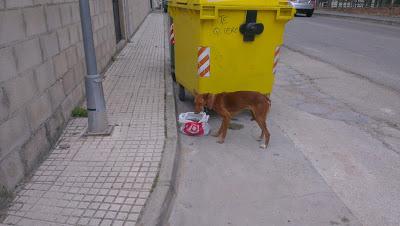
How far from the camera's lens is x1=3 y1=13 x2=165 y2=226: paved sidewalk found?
3.14 metres

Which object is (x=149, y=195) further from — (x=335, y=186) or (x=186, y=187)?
(x=335, y=186)

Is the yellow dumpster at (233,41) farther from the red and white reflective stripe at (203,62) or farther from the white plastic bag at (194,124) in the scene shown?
the white plastic bag at (194,124)

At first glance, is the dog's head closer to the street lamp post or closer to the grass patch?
the street lamp post

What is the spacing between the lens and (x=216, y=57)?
5301mm

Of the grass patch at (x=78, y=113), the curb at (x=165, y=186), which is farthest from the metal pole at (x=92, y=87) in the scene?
the curb at (x=165, y=186)

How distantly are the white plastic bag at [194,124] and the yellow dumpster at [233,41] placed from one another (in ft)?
1.69

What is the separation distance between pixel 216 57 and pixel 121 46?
694 cm

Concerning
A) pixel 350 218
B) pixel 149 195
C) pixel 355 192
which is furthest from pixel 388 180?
pixel 149 195

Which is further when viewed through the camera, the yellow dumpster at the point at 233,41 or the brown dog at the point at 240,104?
the yellow dumpster at the point at 233,41

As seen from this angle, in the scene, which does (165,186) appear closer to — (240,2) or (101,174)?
(101,174)

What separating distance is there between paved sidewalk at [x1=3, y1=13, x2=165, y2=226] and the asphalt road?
17.4ft

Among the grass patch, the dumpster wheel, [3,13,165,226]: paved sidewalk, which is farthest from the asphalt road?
the grass patch

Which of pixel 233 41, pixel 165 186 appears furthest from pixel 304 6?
pixel 165 186

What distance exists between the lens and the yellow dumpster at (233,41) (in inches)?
200
